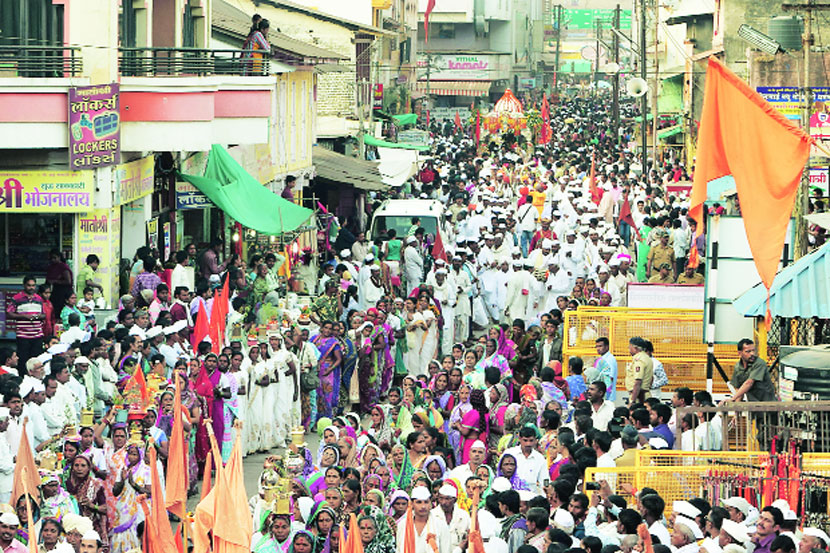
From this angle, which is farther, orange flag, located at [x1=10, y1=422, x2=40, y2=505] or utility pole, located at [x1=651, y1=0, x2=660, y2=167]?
utility pole, located at [x1=651, y1=0, x2=660, y2=167]

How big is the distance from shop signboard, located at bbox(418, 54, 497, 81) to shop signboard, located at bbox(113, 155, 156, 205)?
209 feet

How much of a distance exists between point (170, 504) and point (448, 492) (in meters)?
2.08

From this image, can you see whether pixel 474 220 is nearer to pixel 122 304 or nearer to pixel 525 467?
pixel 122 304

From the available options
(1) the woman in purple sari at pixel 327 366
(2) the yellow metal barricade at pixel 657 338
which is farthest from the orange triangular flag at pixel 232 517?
(1) the woman in purple sari at pixel 327 366

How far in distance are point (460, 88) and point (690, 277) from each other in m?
64.8

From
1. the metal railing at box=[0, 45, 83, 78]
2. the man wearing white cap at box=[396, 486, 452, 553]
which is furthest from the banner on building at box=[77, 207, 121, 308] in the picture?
the man wearing white cap at box=[396, 486, 452, 553]

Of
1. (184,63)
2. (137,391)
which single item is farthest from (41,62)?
(137,391)

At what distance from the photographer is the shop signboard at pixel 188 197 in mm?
21812

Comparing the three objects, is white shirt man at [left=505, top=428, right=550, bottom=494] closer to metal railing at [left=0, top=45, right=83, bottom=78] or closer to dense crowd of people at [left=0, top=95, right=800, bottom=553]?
dense crowd of people at [left=0, top=95, right=800, bottom=553]

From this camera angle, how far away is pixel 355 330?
1705 centimetres

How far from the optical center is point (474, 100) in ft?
285

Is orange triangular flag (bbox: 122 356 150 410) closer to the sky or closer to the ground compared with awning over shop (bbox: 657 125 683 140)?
closer to the ground

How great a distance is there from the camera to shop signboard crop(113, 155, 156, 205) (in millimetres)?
18594

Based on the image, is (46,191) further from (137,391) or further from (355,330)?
(137,391)
